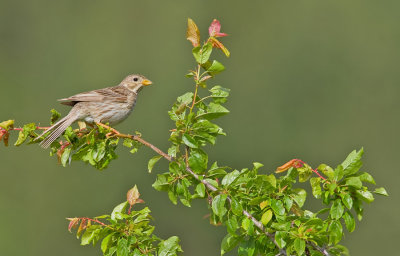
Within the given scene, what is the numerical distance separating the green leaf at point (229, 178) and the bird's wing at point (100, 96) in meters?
3.42

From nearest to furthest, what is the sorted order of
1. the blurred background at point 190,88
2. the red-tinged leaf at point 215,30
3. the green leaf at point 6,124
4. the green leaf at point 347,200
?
the green leaf at point 347,200, the red-tinged leaf at point 215,30, the green leaf at point 6,124, the blurred background at point 190,88

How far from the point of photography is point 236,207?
16.2ft

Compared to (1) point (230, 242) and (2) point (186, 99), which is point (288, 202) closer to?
(1) point (230, 242)

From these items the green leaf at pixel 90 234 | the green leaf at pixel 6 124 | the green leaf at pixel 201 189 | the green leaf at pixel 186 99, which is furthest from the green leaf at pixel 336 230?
the green leaf at pixel 6 124

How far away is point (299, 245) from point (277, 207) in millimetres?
300

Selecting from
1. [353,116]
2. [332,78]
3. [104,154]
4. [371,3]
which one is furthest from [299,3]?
[104,154]

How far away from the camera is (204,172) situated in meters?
5.31

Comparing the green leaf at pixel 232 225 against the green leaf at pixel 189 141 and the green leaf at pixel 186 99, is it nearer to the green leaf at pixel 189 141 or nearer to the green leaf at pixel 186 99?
the green leaf at pixel 189 141

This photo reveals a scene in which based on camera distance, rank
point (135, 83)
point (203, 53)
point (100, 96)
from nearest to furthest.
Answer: point (203, 53) → point (100, 96) → point (135, 83)

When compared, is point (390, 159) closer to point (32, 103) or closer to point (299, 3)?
point (32, 103)

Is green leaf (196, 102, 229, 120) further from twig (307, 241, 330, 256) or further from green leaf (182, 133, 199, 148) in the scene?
twig (307, 241, 330, 256)

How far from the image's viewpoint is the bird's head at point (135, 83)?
9508 mm

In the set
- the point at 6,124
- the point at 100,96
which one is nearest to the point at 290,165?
the point at 6,124

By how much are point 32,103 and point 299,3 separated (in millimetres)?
22880
